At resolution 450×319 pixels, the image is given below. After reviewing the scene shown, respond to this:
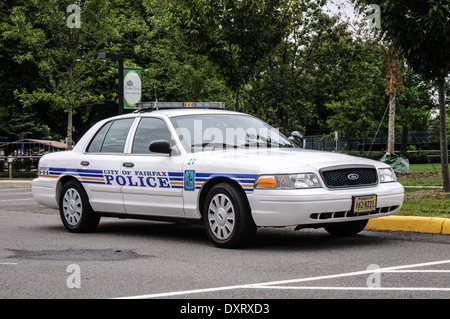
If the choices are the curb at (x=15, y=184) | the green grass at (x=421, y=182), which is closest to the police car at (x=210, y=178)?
the green grass at (x=421, y=182)

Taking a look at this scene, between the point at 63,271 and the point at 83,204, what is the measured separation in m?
3.14

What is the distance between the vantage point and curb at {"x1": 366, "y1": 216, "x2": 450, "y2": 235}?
28.5ft

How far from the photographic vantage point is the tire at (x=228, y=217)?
7.53 m

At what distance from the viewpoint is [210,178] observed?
790 centimetres

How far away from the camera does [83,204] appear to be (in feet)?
31.4

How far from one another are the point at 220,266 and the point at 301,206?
1.19 m

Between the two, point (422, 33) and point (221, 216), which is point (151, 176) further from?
point (422, 33)

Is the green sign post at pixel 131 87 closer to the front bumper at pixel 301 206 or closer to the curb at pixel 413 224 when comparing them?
the curb at pixel 413 224

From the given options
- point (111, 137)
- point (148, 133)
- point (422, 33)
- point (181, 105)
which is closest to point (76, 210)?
point (111, 137)

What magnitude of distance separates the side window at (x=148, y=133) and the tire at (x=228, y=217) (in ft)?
4.31

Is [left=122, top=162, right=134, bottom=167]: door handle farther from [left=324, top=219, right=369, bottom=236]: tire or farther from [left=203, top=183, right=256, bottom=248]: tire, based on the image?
[left=324, top=219, right=369, bottom=236]: tire
